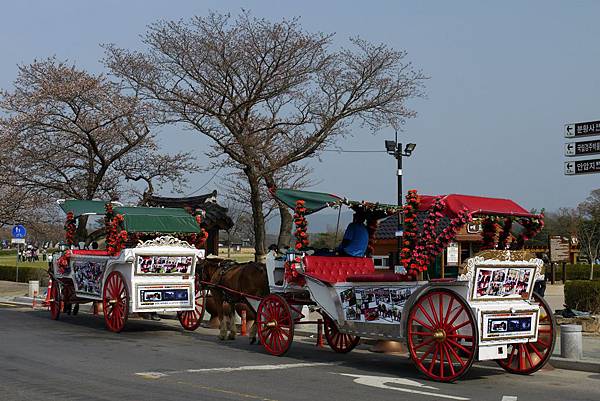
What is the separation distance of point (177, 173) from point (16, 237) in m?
7.29

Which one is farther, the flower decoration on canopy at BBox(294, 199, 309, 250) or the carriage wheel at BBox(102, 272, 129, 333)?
the carriage wheel at BBox(102, 272, 129, 333)

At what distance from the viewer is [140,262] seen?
53.8 ft

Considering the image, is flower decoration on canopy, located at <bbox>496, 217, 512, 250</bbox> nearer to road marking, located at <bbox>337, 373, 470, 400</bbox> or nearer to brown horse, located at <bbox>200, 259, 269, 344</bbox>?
road marking, located at <bbox>337, 373, 470, 400</bbox>

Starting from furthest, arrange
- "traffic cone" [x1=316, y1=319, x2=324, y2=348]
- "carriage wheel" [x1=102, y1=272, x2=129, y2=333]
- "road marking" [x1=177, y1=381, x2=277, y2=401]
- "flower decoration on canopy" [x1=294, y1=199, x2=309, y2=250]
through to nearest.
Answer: "carriage wheel" [x1=102, y1=272, x2=129, y2=333] < "traffic cone" [x1=316, y1=319, x2=324, y2=348] < "flower decoration on canopy" [x1=294, y1=199, x2=309, y2=250] < "road marking" [x1=177, y1=381, x2=277, y2=401]

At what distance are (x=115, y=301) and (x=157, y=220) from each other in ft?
7.06

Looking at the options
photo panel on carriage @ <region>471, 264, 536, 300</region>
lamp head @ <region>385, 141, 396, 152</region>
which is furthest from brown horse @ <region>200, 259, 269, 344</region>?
lamp head @ <region>385, 141, 396, 152</region>

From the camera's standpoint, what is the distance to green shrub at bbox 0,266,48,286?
37.7 metres

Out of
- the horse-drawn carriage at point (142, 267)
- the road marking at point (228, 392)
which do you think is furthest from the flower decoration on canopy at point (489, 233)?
the horse-drawn carriage at point (142, 267)

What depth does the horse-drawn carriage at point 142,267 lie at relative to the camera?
16422 mm

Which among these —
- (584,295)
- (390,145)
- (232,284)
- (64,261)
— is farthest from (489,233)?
(390,145)

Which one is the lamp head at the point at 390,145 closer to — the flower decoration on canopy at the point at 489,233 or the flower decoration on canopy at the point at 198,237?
the flower decoration on canopy at the point at 198,237

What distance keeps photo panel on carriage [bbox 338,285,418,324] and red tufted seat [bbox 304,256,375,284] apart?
0.75 m

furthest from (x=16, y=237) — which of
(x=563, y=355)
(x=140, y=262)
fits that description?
(x=563, y=355)

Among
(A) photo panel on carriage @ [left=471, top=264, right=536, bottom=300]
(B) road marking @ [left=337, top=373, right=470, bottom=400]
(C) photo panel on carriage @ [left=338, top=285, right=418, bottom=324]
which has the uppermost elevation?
(A) photo panel on carriage @ [left=471, top=264, right=536, bottom=300]
